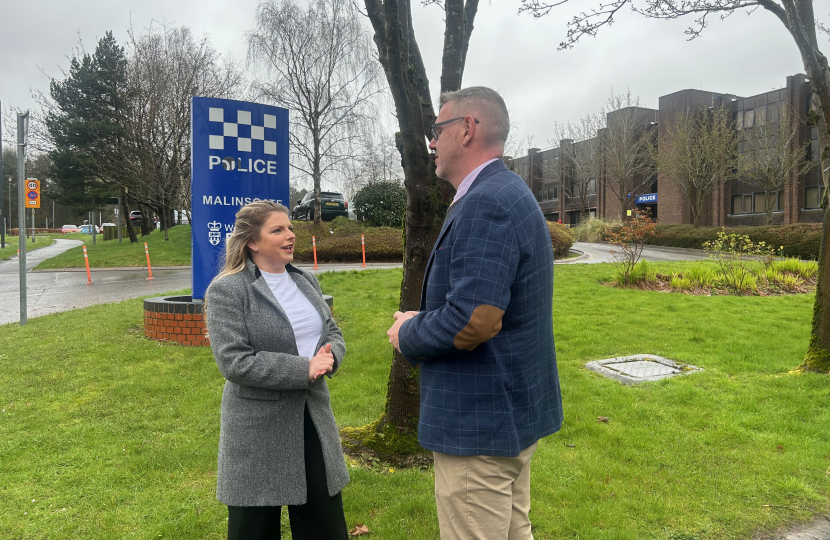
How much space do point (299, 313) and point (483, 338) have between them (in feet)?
3.25

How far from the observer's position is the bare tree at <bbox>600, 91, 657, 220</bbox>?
3716 centimetres

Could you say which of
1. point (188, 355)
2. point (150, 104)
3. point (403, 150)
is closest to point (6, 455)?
point (188, 355)

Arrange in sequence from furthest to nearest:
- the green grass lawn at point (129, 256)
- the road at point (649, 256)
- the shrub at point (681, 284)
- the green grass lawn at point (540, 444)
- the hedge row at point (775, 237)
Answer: the green grass lawn at point (129, 256), the hedge row at point (775, 237), the road at point (649, 256), the shrub at point (681, 284), the green grass lawn at point (540, 444)

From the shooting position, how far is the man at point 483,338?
5.07 feet

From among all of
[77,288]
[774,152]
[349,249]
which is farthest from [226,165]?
[774,152]

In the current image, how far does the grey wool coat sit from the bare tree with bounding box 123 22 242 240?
24443 millimetres

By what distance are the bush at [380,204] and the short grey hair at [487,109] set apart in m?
22.8

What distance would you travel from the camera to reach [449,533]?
1677 millimetres

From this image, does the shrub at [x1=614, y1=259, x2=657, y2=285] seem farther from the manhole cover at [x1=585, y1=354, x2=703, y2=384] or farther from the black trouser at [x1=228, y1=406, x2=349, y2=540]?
the black trouser at [x1=228, y1=406, x2=349, y2=540]

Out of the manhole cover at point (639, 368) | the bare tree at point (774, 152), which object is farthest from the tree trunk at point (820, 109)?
the bare tree at point (774, 152)

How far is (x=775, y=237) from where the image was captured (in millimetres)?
21984

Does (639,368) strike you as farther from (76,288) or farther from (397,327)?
(76,288)

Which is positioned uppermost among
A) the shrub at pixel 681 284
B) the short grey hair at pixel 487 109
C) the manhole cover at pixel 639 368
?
the short grey hair at pixel 487 109

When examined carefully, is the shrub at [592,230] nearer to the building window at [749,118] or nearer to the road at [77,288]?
the building window at [749,118]
